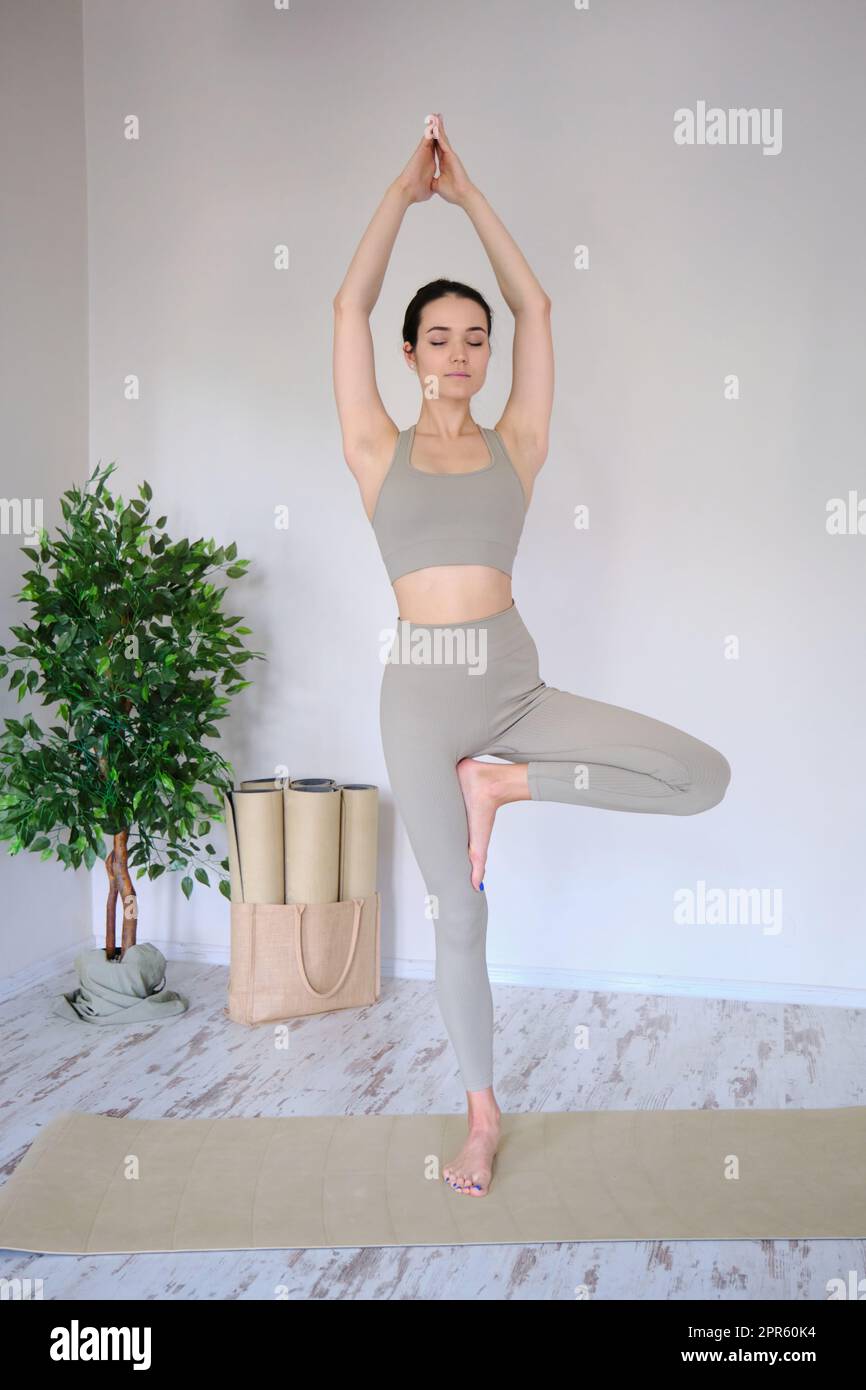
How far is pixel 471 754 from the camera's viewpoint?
2.40m

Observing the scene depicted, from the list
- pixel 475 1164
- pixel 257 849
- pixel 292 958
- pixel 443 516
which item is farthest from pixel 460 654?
pixel 292 958

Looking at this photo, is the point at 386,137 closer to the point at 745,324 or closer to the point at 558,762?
the point at 745,324

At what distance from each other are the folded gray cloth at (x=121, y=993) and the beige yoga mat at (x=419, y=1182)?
2.29 feet

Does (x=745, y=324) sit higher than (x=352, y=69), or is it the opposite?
(x=352, y=69)

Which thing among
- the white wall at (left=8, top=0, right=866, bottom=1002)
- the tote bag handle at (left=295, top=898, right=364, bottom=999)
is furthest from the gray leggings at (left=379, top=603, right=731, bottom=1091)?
the white wall at (left=8, top=0, right=866, bottom=1002)

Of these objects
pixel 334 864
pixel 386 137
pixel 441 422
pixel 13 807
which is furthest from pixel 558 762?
pixel 386 137

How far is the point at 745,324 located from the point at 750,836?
56.8 inches

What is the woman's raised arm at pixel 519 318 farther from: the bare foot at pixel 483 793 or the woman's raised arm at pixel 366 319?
the bare foot at pixel 483 793

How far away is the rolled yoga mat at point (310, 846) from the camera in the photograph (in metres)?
3.35

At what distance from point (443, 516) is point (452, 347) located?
33 centimetres

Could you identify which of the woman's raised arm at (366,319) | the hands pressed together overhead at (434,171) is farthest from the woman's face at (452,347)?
the hands pressed together overhead at (434,171)

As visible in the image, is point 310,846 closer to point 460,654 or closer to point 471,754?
point 471,754

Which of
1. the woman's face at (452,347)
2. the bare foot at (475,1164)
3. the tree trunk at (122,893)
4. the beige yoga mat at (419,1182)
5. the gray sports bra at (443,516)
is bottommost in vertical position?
the beige yoga mat at (419,1182)

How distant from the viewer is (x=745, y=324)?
3.41 m
